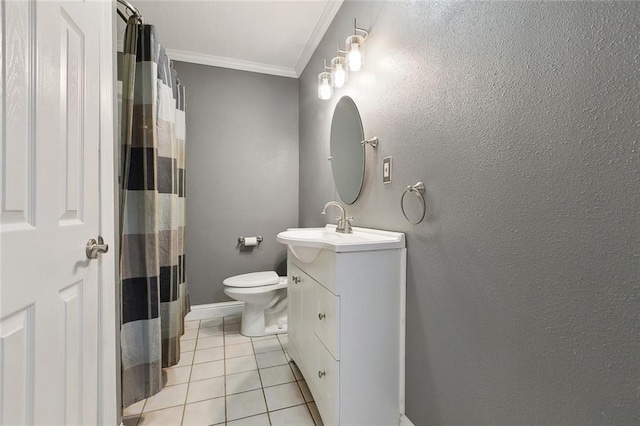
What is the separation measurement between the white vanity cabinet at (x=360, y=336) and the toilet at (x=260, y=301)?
891mm

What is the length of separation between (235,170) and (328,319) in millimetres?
1846

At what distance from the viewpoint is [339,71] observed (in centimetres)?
159

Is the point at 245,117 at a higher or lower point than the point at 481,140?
higher

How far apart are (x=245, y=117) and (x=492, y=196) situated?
231 cm

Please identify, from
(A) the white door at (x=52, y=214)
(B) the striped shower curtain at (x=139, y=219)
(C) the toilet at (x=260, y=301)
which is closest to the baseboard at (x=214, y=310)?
(C) the toilet at (x=260, y=301)

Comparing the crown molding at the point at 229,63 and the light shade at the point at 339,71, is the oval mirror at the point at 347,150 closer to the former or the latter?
the light shade at the point at 339,71

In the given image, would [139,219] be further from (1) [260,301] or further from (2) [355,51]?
(2) [355,51]

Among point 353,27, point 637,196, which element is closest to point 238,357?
point 637,196

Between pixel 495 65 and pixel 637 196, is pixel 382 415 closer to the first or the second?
pixel 637 196

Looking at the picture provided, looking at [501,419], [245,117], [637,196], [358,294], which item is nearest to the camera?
[637,196]

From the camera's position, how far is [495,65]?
2.61 feet

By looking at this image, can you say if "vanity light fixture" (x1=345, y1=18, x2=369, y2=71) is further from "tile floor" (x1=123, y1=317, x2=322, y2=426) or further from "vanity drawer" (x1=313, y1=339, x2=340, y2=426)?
"tile floor" (x1=123, y1=317, x2=322, y2=426)

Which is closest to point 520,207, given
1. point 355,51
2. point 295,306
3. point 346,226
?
point 346,226

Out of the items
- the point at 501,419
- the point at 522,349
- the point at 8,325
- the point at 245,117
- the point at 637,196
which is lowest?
the point at 501,419
